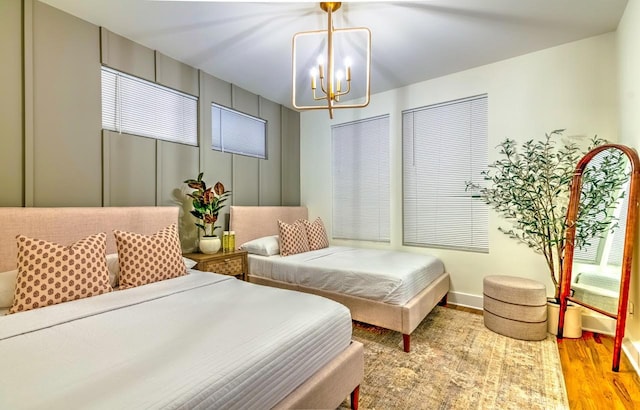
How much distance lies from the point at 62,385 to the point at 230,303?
807mm

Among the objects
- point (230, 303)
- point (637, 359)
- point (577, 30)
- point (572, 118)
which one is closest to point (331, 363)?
point (230, 303)

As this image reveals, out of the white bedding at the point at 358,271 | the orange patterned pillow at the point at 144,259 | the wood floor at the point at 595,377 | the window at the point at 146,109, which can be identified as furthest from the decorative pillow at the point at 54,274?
the wood floor at the point at 595,377

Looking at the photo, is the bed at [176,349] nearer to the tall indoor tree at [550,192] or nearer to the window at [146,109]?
the window at [146,109]

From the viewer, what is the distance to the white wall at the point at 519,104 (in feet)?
8.93

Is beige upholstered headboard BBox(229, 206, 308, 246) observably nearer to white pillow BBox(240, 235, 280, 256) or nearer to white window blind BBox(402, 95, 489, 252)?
white pillow BBox(240, 235, 280, 256)

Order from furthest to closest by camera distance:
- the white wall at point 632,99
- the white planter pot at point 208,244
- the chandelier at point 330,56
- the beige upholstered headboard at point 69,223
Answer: the white planter pot at point 208,244
the chandelier at point 330,56
the white wall at point 632,99
the beige upholstered headboard at point 69,223

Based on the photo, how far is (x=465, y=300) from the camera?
134 inches

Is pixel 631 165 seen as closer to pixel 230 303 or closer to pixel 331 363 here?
pixel 331 363

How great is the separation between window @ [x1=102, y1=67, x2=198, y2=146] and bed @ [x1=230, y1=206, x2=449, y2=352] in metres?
1.09

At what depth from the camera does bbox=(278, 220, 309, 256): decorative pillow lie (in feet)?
11.2

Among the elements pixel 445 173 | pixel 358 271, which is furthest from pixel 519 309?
pixel 445 173

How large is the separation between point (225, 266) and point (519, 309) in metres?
2.76

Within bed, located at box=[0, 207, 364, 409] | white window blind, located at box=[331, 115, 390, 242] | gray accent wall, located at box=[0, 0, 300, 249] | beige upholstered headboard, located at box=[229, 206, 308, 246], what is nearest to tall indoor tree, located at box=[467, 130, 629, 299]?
white window blind, located at box=[331, 115, 390, 242]

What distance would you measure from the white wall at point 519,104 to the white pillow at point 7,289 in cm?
353
